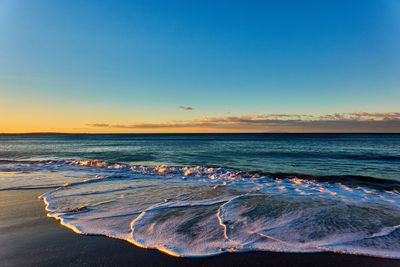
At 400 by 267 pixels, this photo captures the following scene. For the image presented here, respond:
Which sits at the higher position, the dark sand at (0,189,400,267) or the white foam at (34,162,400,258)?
the dark sand at (0,189,400,267)

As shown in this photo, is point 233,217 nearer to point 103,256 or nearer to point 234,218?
point 234,218

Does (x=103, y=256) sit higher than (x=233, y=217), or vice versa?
(x=103, y=256)

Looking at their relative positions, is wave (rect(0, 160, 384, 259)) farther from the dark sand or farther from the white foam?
the dark sand

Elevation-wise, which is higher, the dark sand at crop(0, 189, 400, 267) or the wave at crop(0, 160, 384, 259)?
the dark sand at crop(0, 189, 400, 267)

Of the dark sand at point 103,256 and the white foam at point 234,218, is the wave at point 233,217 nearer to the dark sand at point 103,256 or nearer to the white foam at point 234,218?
the white foam at point 234,218

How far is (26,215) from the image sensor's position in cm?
538

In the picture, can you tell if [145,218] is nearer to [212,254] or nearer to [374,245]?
[212,254]

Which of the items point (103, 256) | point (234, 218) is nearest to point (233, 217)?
point (234, 218)

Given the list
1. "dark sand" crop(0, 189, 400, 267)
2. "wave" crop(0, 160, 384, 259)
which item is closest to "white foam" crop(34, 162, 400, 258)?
"wave" crop(0, 160, 384, 259)

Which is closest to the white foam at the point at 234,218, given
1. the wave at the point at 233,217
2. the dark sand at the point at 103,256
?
the wave at the point at 233,217

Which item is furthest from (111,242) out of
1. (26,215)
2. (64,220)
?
(26,215)

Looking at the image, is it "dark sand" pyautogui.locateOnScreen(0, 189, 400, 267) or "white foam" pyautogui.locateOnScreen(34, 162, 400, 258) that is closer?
"dark sand" pyautogui.locateOnScreen(0, 189, 400, 267)

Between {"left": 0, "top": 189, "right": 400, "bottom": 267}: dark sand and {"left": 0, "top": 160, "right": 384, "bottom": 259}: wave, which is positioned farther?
{"left": 0, "top": 160, "right": 384, "bottom": 259}: wave

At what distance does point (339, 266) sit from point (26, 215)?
7.06 metres
